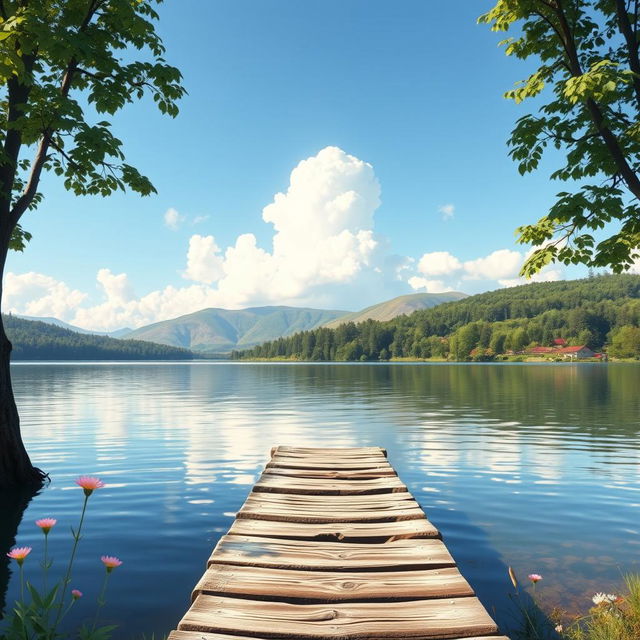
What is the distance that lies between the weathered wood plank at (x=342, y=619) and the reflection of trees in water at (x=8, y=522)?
5390 millimetres

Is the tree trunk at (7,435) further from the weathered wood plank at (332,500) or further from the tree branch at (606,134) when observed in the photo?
the tree branch at (606,134)

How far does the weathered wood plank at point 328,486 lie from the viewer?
1182 cm

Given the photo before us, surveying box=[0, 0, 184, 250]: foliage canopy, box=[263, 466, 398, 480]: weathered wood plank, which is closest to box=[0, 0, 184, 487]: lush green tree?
box=[0, 0, 184, 250]: foliage canopy

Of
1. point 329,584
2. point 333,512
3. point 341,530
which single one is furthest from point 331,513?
point 329,584

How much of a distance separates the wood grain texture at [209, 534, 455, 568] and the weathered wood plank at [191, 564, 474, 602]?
0.15 m

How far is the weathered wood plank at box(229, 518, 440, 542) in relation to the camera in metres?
8.68

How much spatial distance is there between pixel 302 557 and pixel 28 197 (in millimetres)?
15330

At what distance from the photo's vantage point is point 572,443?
27094mm

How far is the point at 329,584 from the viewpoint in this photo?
22.3 feet

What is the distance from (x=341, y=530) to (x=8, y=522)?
10406 mm

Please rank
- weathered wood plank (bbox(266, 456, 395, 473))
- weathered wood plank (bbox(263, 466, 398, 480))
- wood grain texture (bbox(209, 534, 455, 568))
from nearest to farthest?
wood grain texture (bbox(209, 534, 455, 568)) → weathered wood plank (bbox(263, 466, 398, 480)) → weathered wood plank (bbox(266, 456, 395, 473))

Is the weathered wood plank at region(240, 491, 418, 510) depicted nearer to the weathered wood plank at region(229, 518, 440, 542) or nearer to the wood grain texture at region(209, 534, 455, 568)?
the weathered wood plank at region(229, 518, 440, 542)

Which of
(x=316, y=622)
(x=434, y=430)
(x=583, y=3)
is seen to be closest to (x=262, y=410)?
(x=434, y=430)

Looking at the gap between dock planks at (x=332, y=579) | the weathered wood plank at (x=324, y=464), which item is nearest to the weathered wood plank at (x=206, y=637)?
the gap between dock planks at (x=332, y=579)
